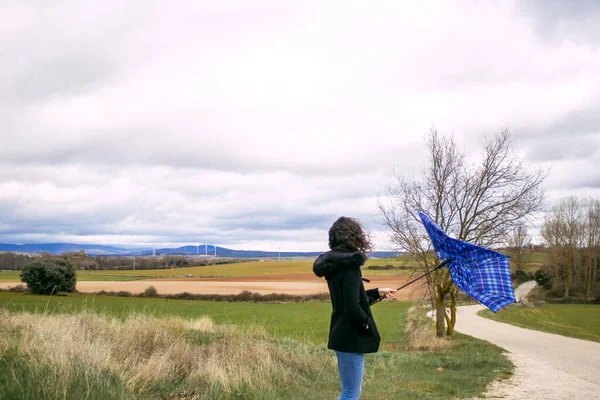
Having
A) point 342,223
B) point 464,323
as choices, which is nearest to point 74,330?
point 342,223

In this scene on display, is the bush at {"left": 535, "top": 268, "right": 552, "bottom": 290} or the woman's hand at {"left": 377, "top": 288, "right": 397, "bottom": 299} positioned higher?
the woman's hand at {"left": 377, "top": 288, "right": 397, "bottom": 299}

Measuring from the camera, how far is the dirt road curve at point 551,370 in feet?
32.9

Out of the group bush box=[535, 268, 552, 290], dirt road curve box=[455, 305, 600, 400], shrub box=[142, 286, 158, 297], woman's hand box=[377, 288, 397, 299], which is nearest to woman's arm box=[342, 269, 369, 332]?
woman's hand box=[377, 288, 397, 299]

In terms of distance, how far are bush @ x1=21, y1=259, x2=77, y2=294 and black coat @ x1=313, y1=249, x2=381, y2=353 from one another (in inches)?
2240

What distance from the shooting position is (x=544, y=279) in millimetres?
79125

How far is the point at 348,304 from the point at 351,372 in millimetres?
683

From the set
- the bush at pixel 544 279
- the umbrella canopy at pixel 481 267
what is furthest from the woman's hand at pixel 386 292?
the bush at pixel 544 279

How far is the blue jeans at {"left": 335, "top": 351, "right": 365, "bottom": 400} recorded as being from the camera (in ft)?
15.5

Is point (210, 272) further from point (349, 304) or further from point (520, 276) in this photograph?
point (349, 304)

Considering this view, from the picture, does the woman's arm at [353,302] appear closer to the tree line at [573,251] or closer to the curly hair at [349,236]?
the curly hair at [349,236]

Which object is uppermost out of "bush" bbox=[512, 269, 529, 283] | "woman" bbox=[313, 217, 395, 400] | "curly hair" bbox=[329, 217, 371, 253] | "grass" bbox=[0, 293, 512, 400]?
"curly hair" bbox=[329, 217, 371, 253]

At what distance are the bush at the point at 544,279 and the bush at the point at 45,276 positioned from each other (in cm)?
6629

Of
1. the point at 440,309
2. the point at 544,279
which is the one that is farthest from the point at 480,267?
the point at 544,279

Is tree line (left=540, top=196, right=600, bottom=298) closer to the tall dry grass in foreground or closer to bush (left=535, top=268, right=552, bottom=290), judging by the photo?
bush (left=535, top=268, right=552, bottom=290)
